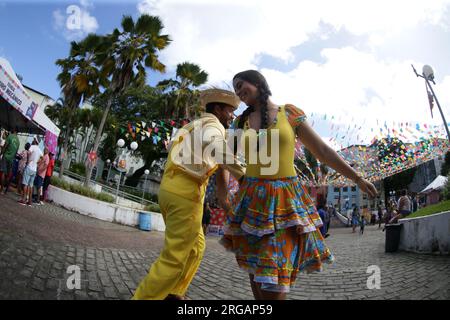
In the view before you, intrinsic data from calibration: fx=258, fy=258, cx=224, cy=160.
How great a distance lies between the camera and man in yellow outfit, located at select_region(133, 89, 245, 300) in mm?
1594

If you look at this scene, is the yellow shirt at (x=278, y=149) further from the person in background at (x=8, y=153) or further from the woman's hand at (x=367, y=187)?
the person in background at (x=8, y=153)

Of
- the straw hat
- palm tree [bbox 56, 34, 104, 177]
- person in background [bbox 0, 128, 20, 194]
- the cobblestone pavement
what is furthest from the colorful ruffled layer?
palm tree [bbox 56, 34, 104, 177]

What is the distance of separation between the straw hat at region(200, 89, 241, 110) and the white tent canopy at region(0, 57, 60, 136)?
8.29 meters

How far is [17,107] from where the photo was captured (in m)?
8.19

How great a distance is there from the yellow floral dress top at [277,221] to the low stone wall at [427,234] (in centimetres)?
375

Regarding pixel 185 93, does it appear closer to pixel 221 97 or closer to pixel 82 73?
pixel 82 73

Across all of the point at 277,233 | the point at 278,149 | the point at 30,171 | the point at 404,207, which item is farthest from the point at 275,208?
the point at 404,207

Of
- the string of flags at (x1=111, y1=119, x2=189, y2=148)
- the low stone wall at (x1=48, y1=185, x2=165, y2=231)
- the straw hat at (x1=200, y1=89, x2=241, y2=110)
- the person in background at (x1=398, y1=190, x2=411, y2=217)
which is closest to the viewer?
the straw hat at (x1=200, y1=89, x2=241, y2=110)

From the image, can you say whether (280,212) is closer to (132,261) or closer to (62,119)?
(132,261)

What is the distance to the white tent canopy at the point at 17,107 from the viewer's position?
7.59 m

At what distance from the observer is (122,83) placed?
12.9m

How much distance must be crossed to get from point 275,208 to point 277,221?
0.22 ft

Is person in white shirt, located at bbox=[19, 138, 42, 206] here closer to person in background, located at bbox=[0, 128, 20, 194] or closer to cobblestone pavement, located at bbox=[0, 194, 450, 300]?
person in background, located at bbox=[0, 128, 20, 194]
